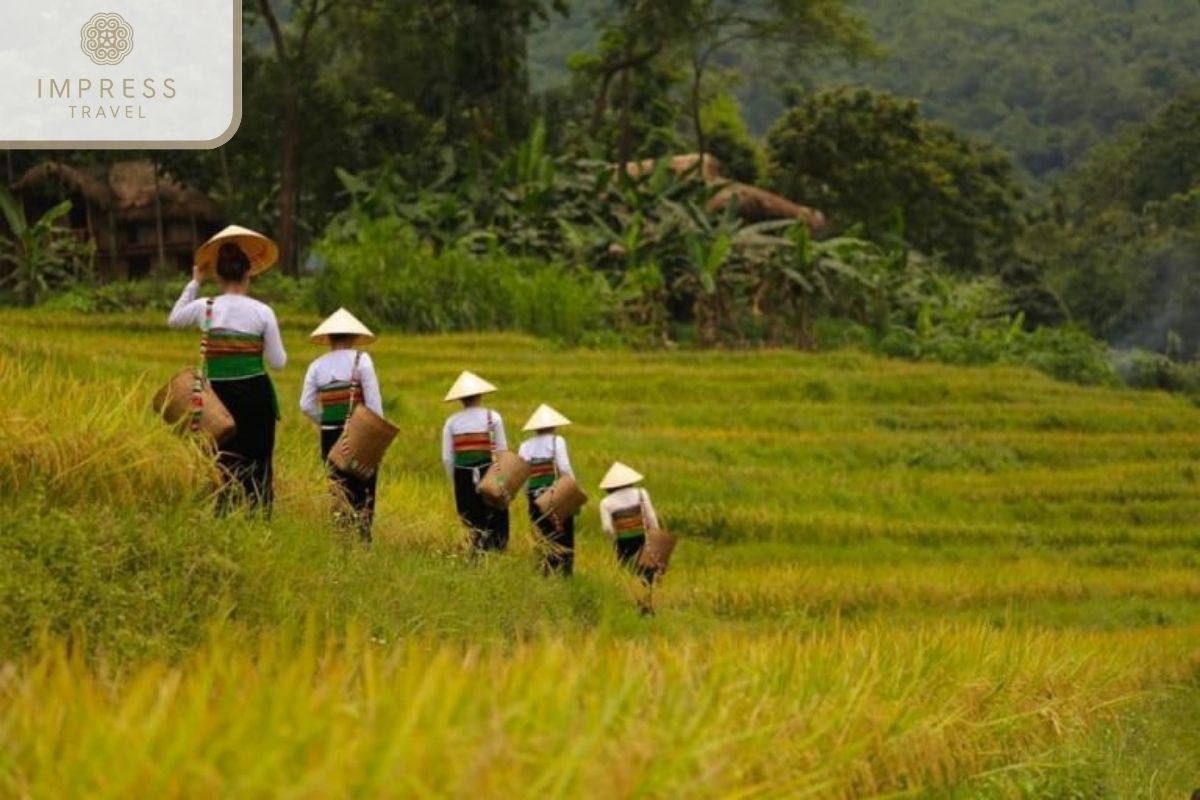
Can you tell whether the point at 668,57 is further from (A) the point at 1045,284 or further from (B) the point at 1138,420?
(B) the point at 1138,420

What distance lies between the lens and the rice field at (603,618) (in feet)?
11.2

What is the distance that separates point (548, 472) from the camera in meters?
10.4

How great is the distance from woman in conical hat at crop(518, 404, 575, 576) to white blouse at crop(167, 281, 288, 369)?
2.62 m

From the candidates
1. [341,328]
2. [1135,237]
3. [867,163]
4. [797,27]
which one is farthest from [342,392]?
[1135,237]

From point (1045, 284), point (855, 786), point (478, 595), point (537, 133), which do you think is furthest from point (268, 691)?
point (1045, 284)

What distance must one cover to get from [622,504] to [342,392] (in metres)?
2.52

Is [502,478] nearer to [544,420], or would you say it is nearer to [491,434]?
[491,434]

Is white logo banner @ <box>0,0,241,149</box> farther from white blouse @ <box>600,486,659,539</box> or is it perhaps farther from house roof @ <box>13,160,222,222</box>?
house roof @ <box>13,160,222,222</box>

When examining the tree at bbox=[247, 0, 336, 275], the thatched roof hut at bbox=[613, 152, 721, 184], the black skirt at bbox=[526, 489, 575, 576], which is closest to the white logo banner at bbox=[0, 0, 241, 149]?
the black skirt at bbox=[526, 489, 575, 576]

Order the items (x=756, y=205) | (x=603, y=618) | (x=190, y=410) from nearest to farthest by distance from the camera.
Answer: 1. (x=603, y=618)
2. (x=190, y=410)
3. (x=756, y=205)

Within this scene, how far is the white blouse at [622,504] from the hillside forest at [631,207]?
12483mm

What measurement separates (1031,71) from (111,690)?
68.4 metres

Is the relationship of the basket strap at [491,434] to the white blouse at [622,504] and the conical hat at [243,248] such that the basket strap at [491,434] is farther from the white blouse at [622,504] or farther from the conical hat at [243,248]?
the conical hat at [243,248]

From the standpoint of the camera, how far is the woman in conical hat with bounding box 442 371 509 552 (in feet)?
32.2
